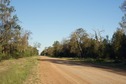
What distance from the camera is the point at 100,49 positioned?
79562mm

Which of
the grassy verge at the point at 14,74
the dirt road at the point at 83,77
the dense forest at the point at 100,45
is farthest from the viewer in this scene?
the dense forest at the point at 100,45

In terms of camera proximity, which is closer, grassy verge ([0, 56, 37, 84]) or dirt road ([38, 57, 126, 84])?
grassy verge ([0, 56, 37, 84])

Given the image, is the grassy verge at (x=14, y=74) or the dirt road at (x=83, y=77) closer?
the grassy verge at (x=14, y=74)

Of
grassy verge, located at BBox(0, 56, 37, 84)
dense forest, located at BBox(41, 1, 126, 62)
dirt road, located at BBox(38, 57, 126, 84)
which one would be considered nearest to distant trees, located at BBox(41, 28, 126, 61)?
dense forest, located at BBox(41, 1, 126, 62)

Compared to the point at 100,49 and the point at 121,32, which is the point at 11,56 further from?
the point at 121,32

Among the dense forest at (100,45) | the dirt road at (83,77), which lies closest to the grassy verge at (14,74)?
the dirt road at (83,77)

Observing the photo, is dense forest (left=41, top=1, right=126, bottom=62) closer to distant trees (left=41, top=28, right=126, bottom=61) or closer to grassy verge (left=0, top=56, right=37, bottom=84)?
distant trees (left=41, top=28, right=126, bottom=61)

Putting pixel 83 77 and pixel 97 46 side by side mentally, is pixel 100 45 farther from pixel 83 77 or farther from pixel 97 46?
pixel 83 77

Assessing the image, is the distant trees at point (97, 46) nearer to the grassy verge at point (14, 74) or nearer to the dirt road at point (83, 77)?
the grassy verge at point (14, 74)

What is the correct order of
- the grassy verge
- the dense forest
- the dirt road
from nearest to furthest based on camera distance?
the grassy verge, the dirt road, the dense forest

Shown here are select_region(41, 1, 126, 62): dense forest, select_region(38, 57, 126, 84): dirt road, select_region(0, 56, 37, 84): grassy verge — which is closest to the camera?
select_region(0, 56, 37, 84): grassy verge

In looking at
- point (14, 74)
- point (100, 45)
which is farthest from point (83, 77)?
point (100, 45)

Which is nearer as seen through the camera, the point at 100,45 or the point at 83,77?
the point at 83,77

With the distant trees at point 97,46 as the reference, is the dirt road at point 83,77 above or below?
below
